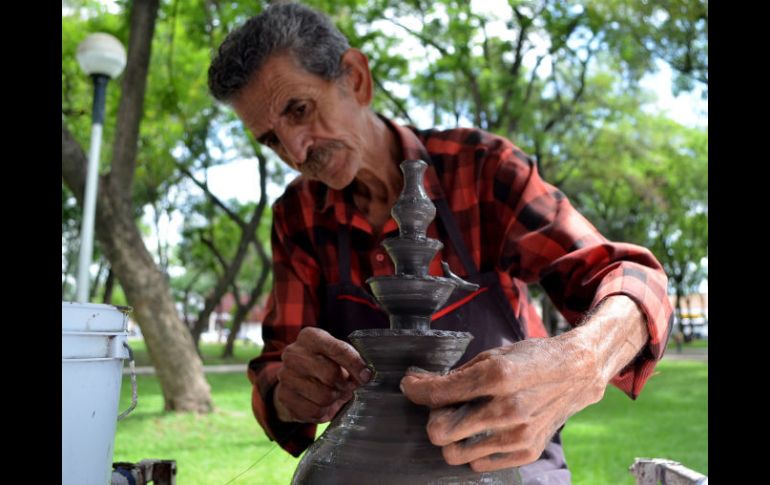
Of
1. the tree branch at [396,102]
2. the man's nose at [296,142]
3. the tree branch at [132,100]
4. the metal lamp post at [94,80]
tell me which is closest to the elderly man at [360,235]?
the man's nose at [296,142]

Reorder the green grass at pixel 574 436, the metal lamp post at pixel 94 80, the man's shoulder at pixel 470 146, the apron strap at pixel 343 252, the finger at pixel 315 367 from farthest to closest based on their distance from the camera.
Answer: the green grass at pixel 574 436 < the metal lamp post at pixel 94 80 < the apron strap at pixel 343 252 < the man's shoulder at pixel 470 146 < the finger at pixel 315 367

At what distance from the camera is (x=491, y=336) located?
2.47m

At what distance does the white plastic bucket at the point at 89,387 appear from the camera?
4.99 feet

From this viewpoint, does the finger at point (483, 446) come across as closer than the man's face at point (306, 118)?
Yes

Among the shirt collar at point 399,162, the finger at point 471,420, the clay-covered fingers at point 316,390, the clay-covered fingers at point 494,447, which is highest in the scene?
the shirt collar at point 399,162

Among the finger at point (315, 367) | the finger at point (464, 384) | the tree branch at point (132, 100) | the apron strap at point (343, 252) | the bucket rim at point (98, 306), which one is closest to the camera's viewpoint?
the finger at point (464, 384)

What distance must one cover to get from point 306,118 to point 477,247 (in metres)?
0.82

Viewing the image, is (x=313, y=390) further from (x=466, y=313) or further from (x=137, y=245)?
(x=137, y=245)

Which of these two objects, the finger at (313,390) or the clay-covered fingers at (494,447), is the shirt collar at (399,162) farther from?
the clay-covered fingers at (494,447)

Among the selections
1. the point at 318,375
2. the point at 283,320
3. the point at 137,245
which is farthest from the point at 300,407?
the point at 137,245

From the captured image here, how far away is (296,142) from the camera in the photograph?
2.52 meters

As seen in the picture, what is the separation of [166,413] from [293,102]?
7.46m

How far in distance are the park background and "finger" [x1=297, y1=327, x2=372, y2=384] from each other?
1.55 feet
